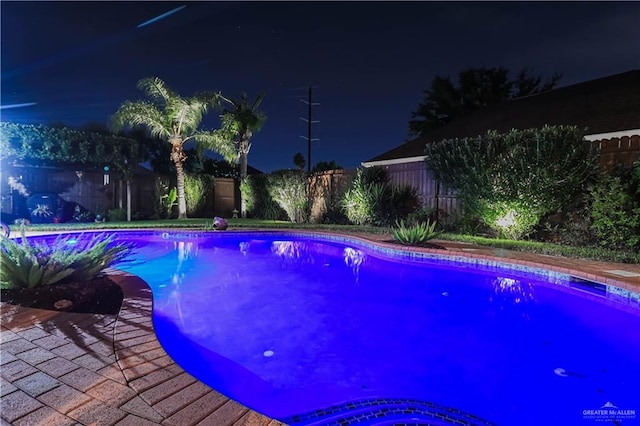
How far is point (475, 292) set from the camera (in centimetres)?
531

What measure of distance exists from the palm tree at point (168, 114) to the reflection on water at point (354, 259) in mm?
8913

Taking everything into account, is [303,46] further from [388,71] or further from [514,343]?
[514,343]

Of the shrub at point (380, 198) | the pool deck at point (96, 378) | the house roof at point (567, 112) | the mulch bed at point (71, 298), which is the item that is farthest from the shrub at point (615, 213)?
the mulch bed at point (71, 298)

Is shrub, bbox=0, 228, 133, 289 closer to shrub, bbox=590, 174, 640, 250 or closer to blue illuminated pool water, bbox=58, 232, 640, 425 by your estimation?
blue illuminated pool water, bbox=58, 232, 640, 425

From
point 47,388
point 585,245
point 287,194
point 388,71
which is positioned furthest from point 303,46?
point 47,388

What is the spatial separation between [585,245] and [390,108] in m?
22.0

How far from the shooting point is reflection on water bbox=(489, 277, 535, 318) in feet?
15.1

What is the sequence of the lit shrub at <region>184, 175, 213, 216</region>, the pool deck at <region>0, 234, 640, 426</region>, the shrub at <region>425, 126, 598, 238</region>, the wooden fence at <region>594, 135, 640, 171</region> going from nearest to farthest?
the pool deck at <region>0, 234, 640, 426</region> < the wooden fence at <region>594, 135, 640, 171</region> < the shrub at <region>425, 126, 598, 238</region> < the lit shrub at <region>184, 175, 213, 216</region>

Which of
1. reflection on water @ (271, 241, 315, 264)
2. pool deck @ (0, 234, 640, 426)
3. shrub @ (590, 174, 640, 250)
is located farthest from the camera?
reflection on water @ (271, 241, 315, 264)

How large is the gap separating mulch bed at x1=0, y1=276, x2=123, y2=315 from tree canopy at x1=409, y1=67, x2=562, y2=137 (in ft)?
74.7

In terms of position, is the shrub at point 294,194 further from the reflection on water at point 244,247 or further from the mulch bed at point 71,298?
the mulch bed at point 71,298

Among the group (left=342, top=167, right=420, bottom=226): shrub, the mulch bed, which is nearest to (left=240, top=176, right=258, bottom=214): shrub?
(left=342, top=167, right=420, bottom=226): shrub

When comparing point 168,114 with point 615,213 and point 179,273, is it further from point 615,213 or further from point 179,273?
point 615,213

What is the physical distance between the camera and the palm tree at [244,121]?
54.5ft
